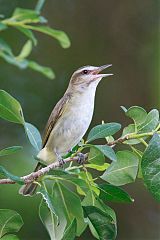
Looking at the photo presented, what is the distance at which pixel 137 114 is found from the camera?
200cm

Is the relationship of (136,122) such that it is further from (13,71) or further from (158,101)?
(13,71)

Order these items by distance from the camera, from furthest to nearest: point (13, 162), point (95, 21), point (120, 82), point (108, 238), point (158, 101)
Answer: point (95, 21) → point (120, 82) → point (158, 101) → point (13, 162) → point (108, 238)

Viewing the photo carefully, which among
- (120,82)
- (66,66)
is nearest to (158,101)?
(120,82)

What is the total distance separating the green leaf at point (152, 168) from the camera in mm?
1811

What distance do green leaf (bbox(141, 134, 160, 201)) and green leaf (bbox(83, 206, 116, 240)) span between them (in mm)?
165

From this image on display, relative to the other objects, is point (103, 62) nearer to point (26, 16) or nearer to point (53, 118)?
point (53, 118)

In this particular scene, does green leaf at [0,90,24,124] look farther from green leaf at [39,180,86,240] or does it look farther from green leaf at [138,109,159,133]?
green leaf at [138,109,159,133]

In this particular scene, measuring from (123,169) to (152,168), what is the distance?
0.64 ft

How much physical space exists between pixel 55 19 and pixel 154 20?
1.07 m

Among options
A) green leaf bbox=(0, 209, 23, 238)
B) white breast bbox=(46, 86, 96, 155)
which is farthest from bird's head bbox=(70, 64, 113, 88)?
green leaf bbox=(0, 209, 23, 238)

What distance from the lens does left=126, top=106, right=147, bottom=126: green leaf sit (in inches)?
77.6

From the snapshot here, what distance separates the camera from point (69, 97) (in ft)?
11.1

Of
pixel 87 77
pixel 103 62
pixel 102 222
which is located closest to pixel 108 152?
pixel 102 222

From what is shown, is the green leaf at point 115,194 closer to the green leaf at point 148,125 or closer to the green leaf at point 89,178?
the green leaf at point 89,178
